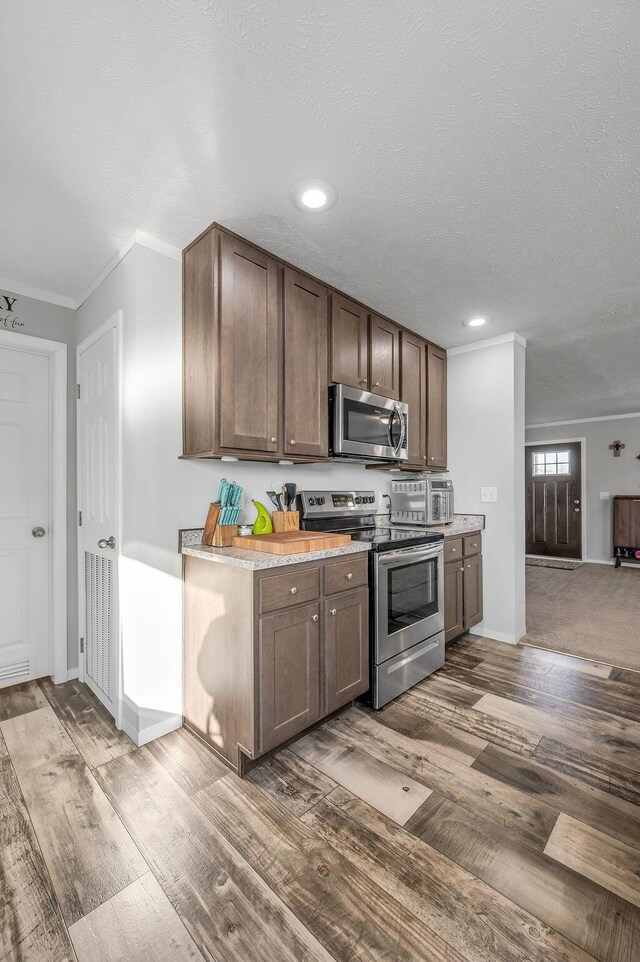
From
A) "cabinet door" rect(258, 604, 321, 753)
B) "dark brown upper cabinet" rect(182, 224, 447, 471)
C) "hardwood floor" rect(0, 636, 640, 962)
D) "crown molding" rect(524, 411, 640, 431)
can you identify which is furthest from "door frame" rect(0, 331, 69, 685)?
"crown molding" rect(524, 411, 640, 431)

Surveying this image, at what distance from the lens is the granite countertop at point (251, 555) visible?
180 centimetres

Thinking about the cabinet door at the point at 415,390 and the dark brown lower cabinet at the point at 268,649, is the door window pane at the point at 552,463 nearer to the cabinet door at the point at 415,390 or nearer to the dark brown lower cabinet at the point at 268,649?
the cabinet door at the point at 415,390

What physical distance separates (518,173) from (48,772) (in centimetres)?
326

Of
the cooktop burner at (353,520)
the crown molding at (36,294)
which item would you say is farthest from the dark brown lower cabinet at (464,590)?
the crown molding at (36,294)

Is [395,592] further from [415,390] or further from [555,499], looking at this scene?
[555,499]

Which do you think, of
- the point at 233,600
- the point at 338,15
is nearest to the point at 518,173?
the point at 338,15

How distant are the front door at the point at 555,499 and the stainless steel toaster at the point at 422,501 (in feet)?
16.2

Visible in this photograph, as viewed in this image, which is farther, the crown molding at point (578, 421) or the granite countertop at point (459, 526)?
the crown molding at point (578, 421)

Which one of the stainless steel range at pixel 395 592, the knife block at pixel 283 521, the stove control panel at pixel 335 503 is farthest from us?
the stove control panel at pixel 335 503

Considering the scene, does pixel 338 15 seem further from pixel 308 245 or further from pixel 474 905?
pixel 474 905

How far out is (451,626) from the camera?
10.4ft

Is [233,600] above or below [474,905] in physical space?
above

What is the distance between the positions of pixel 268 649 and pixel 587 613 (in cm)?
383

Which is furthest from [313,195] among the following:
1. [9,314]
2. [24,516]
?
[24,516]
